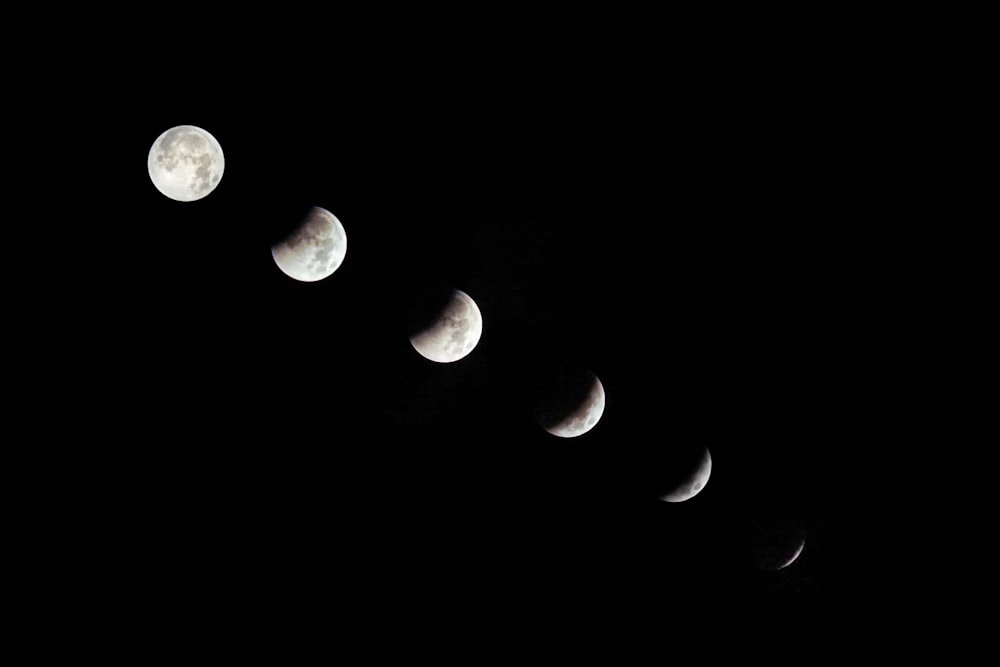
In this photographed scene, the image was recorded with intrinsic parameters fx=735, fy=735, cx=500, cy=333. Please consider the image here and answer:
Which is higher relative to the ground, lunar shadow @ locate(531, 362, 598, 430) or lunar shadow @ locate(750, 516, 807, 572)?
lunar shadow @ locate(531, 362, 598, 430)

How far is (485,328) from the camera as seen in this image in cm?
336

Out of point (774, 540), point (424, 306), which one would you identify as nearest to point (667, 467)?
point (774, 540)

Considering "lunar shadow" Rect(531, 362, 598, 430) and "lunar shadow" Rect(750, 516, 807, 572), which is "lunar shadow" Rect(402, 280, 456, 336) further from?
"lunar shadow" Rect(750, 516, 807, 572)

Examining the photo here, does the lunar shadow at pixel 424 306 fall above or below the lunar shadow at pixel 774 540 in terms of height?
above

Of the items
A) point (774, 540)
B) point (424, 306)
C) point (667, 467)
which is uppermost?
point (424, 306)

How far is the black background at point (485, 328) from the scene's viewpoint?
3.18 m

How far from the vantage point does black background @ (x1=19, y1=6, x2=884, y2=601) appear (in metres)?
3.18

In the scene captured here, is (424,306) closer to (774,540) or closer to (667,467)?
(667,467)

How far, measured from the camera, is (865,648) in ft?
11.8

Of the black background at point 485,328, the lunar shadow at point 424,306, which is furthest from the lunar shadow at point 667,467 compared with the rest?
the lunar shadow at point 424,306

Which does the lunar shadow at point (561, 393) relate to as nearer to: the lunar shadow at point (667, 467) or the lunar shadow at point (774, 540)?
the lunar shadow at point (667, 467)

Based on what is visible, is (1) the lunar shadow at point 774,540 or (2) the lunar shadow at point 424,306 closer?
(2) the lunar shadow at point 424,306

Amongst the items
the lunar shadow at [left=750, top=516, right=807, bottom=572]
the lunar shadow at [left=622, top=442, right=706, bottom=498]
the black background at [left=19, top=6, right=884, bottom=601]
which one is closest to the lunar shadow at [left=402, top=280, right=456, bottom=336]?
the black background at [left=19, top=6, right=884, bottom=601]

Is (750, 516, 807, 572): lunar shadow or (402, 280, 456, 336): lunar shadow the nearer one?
(402, 280, 456, 336): lunar shadow
